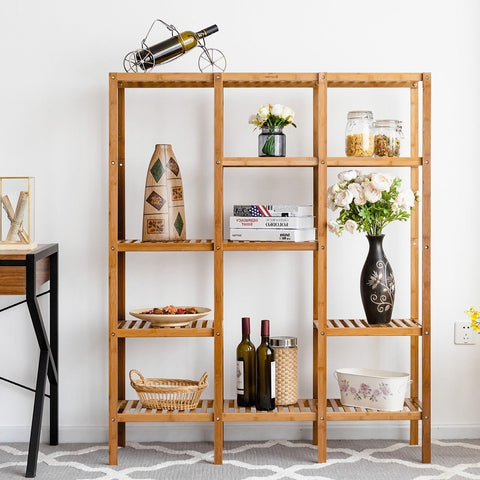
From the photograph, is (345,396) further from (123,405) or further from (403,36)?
(403,36)

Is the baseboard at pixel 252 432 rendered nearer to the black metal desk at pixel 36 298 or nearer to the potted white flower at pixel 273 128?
the black metal desk at pixel 36 298

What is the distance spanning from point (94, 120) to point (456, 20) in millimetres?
1522

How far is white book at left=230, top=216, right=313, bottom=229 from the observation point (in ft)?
8.62

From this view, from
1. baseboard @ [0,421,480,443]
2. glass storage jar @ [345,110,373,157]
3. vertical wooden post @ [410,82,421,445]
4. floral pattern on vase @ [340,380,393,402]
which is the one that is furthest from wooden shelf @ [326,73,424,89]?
baseboard @ [0,421,480,443]

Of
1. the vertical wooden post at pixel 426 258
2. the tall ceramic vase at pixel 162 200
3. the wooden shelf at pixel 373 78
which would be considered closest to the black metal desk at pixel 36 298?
the tall ceramic vase at pixel 162 200

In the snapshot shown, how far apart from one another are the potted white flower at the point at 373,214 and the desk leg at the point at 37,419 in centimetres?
115

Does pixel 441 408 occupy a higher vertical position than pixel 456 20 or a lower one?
lower

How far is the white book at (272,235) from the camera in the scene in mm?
2621

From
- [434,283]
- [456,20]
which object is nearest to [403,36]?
[456,20]

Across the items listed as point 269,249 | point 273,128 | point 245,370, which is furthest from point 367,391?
point 273,128

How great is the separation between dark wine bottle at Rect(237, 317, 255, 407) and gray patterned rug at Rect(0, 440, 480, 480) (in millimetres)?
221

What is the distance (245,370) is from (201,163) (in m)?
0.85

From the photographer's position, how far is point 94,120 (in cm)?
289

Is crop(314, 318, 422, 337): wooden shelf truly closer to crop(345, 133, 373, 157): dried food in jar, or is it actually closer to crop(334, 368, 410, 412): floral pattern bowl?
crop(334, 368, 410, 412): floral pattern bowl
